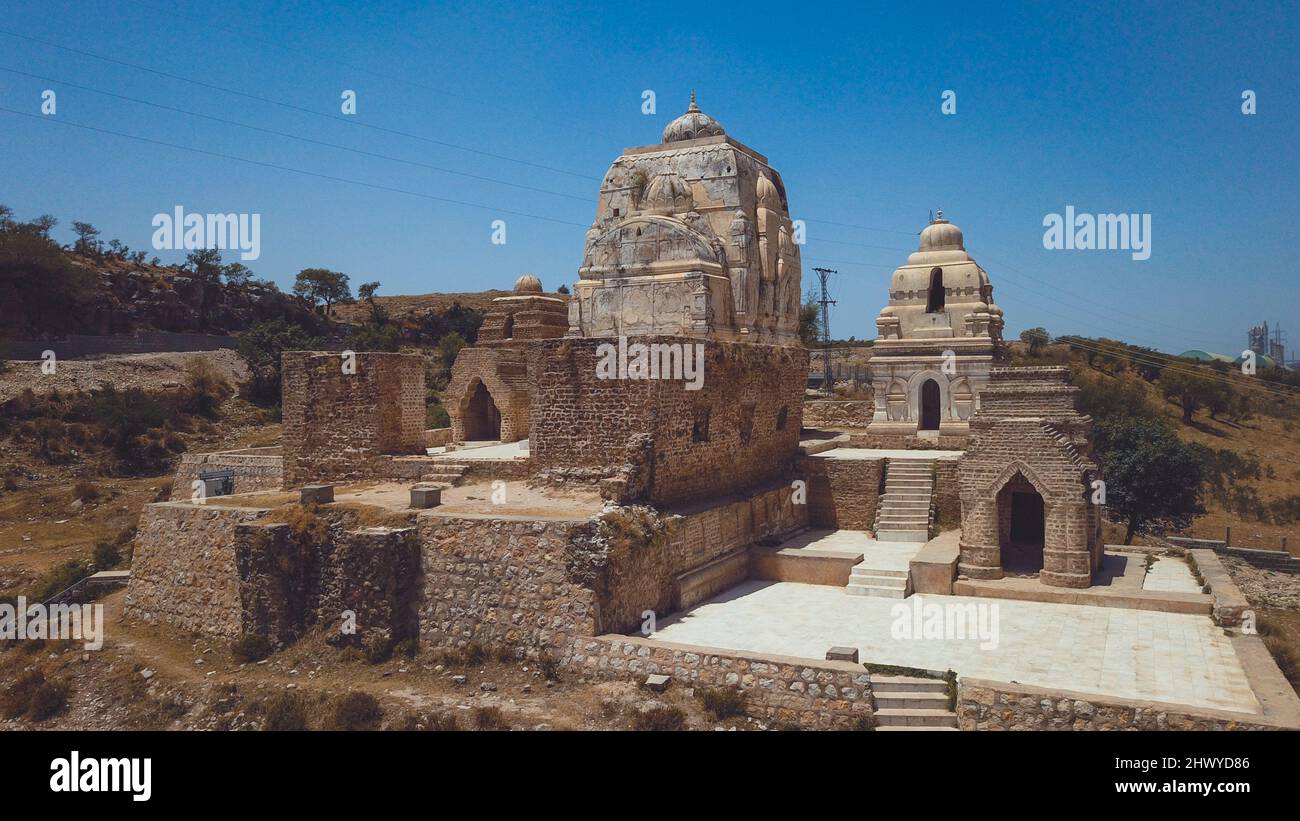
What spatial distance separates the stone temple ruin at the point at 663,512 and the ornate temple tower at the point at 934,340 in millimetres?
1331

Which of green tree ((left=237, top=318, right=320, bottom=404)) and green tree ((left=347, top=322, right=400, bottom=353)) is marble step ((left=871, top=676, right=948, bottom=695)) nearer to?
green tree ((left=237, top=318, right=320, bottom=404))

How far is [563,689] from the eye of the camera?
9688mm

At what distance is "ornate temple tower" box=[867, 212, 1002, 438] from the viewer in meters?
21.3

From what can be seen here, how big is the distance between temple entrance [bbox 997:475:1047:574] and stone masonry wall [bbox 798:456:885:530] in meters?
2.58

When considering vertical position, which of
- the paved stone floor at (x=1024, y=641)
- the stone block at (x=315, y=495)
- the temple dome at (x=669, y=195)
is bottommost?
the paved stone floor at (x=1024, y=641)

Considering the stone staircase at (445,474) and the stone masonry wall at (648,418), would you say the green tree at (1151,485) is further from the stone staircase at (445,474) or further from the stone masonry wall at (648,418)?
the stone staircase at (445,474)

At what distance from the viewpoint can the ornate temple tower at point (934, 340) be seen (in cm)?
2133

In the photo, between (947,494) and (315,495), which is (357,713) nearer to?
(315,495)

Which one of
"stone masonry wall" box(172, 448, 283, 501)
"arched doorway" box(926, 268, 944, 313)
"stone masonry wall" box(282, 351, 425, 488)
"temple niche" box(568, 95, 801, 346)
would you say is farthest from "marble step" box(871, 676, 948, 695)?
"arched doorway" box(926, 268, 944, 313)

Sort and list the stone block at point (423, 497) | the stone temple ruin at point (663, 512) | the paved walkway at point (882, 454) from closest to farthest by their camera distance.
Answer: the stone temple ruin at point (663, 512), the stone block at point (423, 497), the paved walkway at point (882, 454)

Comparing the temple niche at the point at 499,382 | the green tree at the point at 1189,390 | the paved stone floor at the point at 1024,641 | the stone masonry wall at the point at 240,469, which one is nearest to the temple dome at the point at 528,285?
the temple niche at the point at 499,382

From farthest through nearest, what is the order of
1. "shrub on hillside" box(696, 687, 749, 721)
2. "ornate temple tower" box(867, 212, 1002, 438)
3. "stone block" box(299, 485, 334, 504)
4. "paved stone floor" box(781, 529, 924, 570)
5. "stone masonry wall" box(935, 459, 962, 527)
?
"ornate temple tower" box(867, 212, 1002, 438)
"stone masonry wall" box(935, 459, 962, 527)
"paved stone floor" box(781, 529, 924, 570)
"stone block" box(299, 485, 334, 504)
"shrub on hillside" box(696, 687, 749, 721)

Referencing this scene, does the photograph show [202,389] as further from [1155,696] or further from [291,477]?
[1155,696]

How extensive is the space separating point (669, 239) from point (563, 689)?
12213mm
